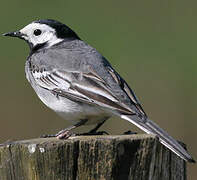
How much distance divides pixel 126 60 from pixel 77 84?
18.2ft

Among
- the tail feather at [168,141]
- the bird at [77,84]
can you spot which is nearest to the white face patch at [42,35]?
the bird at [77,84]

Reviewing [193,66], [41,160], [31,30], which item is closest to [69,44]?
[31,30]

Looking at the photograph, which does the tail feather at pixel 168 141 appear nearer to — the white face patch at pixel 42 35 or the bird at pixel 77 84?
the bird at pixel 77 84

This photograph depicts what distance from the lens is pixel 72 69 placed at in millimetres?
7078

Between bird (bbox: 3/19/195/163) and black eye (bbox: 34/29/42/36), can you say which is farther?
black eye (bbox: 34/29/42/36)

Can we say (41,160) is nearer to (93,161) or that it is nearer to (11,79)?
(93,161)

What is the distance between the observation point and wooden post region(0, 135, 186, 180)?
185 inches

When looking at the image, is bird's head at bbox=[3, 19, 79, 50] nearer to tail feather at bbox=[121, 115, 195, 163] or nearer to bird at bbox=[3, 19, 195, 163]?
bird at bbox=[3, 19, 195, 163]

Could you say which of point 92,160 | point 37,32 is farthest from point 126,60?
point 92,160

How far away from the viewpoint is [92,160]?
4.71m

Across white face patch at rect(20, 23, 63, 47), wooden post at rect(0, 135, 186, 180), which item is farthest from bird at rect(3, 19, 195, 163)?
wooden post at rect(0, 135, 186, 180)

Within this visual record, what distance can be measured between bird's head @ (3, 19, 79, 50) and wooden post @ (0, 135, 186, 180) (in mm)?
3551

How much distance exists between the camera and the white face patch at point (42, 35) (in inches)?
324

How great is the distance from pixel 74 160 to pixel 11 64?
7.90 meters
